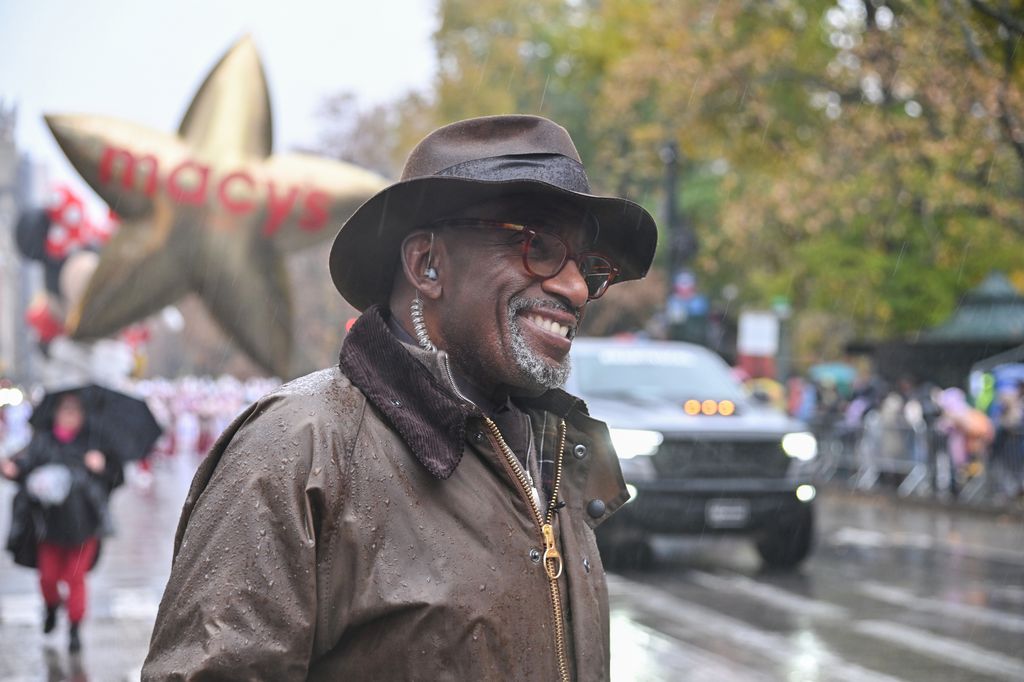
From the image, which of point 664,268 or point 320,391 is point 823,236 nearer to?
point 664,268

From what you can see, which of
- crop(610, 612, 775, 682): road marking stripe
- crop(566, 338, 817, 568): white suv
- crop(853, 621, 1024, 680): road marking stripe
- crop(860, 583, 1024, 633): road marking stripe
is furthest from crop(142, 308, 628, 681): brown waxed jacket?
crop(566, 338, 817, 568): white suv

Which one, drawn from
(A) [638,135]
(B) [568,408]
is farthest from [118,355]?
(A) [638,135]

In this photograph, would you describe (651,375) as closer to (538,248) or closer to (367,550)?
(538,248)

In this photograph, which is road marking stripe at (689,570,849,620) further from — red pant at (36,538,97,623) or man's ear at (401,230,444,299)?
man's ear at (401,230,444,299)

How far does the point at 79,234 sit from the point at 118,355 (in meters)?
1.24

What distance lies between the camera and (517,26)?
40.8 m

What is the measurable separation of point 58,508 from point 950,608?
6.11 metres

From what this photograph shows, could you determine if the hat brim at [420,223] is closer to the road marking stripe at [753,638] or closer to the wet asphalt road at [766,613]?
the wet asphalt road at [766,613]

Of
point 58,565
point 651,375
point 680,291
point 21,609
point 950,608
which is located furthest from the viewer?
point 680,291

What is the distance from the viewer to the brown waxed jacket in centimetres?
197

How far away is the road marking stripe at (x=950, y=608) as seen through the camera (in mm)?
8805

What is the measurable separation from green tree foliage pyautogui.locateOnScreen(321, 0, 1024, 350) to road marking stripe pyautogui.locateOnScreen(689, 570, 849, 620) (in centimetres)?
568

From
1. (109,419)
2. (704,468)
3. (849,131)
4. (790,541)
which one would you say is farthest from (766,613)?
(849,131)

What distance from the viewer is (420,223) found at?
2.38 meters
